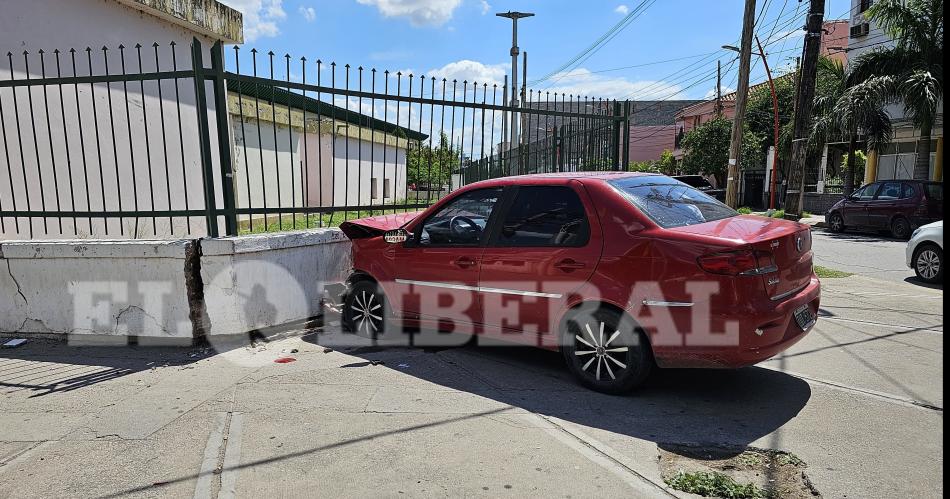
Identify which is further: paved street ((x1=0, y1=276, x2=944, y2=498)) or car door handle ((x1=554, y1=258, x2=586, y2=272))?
car door handle ((x1=554, y1=258, x2=586, y2=272))

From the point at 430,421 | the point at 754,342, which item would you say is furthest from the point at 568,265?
the point at 430,421

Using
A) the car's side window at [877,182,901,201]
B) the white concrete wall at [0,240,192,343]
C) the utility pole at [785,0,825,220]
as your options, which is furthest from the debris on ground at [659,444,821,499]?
the car's side window at [877,182,901,201]

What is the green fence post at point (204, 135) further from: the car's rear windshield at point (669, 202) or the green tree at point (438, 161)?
the car's rear windshield at point (669, 202)

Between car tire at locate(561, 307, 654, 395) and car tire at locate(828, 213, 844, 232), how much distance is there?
1623cm

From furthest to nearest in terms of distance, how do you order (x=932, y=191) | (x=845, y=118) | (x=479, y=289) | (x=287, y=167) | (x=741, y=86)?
1. (x=845, y=118)
2. (x=932, y=191)
3. (x=741, y=86)
4. (x=287, y=167)
5. (x=479, y=289)

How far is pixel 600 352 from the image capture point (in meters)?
4.39

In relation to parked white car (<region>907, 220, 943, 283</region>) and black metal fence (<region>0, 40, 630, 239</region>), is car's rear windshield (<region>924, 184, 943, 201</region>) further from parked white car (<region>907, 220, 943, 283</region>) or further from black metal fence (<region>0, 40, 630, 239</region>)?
black metal fence (<region>0, 40, 630, 239</region>)

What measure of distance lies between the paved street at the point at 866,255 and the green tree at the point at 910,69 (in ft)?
14.3

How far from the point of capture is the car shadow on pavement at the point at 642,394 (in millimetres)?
3871

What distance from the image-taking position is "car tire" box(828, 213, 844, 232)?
1773cm

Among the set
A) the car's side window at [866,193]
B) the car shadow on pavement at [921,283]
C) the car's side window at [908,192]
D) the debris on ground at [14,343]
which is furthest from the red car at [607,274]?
the car's side window at [866,193]

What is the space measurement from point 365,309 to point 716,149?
2883 centimetres

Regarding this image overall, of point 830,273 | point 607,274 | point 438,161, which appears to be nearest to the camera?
point 607,274

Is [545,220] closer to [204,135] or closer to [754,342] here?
[754,342]
